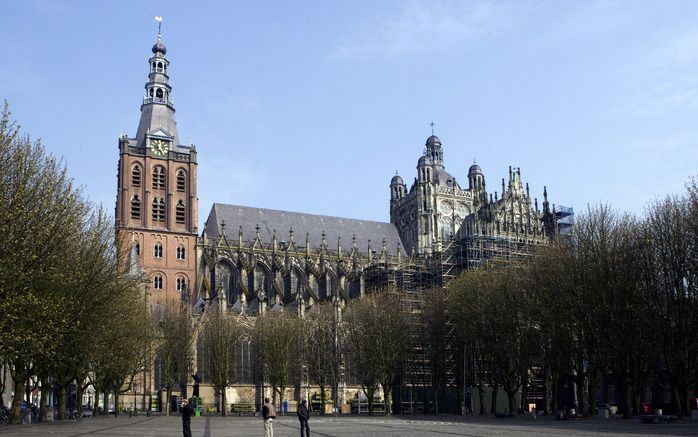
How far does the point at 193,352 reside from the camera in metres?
97.8

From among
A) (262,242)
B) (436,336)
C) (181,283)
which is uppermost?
(262,242)

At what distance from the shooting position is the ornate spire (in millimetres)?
116188

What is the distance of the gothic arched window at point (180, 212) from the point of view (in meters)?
113

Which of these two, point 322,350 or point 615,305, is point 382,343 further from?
point 615,305

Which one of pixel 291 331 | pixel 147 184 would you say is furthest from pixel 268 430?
pixel 147 184

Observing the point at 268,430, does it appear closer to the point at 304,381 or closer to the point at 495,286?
the point at 495,286

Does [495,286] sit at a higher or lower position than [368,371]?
higher

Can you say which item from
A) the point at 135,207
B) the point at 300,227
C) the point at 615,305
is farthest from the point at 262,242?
the point at 615,305

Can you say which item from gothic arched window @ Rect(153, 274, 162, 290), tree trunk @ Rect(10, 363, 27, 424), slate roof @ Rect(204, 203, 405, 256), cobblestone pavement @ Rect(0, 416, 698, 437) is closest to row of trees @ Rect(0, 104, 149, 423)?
tree trunk @ Rect(10, 363, 27, 424)

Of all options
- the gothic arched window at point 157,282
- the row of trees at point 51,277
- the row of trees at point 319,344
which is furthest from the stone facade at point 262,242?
the row of trees at point 51,277

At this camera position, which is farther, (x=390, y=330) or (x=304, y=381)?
(x=304, y=381)

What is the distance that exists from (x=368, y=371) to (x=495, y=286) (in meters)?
17.0

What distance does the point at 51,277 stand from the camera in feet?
138

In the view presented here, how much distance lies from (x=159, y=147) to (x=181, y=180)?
5665 millimetres
